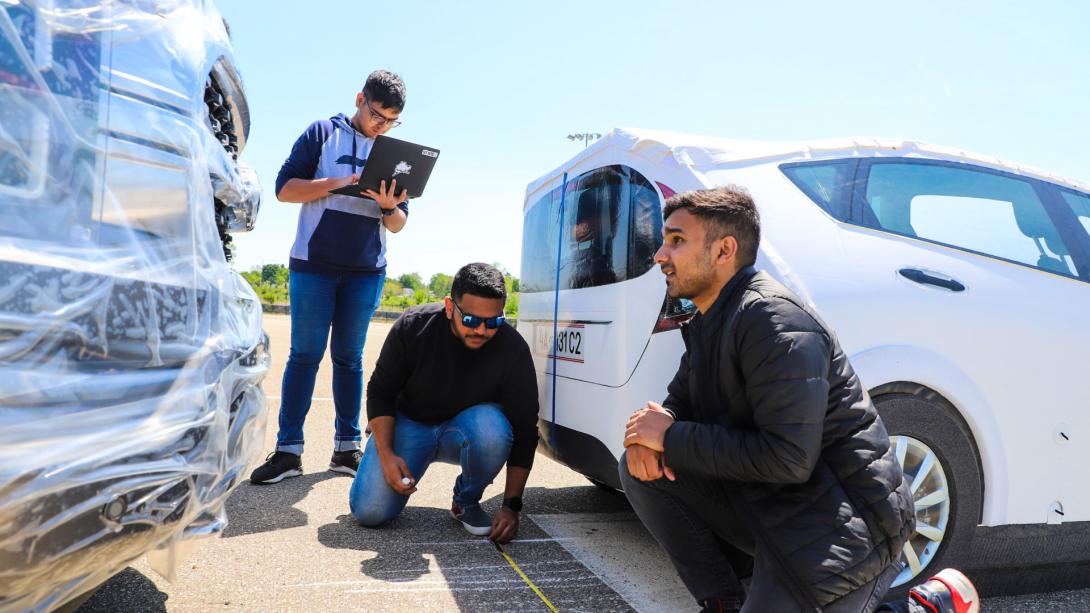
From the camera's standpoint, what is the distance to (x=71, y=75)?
1462mm

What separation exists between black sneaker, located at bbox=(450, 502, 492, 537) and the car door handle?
1.79 m

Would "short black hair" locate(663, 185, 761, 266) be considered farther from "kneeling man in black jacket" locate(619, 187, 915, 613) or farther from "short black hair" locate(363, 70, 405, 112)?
"short black hair" locate(363, 70, 405, 112)

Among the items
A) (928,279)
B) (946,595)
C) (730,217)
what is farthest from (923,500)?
(730,217)

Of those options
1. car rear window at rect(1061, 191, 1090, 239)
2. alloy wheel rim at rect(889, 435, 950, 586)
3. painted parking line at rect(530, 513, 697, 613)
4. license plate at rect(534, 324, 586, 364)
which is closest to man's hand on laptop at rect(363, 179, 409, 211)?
license plate at rect(534, 324, 586, 364)

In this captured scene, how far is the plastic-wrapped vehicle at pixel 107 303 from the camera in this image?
1.31 metres

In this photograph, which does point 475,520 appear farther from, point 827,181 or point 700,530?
point 827,181

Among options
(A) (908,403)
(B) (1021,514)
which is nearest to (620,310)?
(A) (908,403)

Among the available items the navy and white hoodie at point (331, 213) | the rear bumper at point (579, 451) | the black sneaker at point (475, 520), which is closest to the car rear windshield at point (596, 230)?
the rear bumper at point (579, 451)

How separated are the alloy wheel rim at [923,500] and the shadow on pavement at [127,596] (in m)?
2.18

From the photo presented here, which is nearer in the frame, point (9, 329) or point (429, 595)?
point (9, 329)

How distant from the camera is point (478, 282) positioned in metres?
3.13

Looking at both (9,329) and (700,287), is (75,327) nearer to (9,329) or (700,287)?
(9,329)

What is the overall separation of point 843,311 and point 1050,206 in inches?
46.0

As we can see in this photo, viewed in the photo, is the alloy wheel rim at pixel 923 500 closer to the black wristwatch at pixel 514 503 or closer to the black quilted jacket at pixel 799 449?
the black quilted jacket at pixel 799 449
